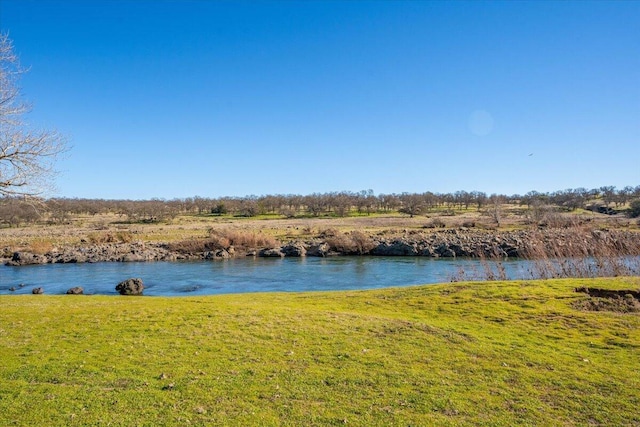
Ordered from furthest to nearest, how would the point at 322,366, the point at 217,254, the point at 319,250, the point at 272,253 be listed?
the point at 319,250 < the point at 272,253 < the point at 217,254 < the point at 322,366

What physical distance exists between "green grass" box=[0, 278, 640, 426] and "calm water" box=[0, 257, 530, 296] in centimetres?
1691

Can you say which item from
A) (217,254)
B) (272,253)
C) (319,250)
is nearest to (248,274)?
(272,253)

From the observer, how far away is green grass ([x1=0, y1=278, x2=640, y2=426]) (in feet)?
23.9

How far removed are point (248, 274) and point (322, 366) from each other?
32.5 metres

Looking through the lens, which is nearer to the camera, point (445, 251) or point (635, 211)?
point (445, 251)

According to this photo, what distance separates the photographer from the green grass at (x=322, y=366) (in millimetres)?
7297

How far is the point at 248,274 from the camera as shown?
4122 cm

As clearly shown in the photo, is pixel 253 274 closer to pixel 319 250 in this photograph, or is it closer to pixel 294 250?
pixel 294 250

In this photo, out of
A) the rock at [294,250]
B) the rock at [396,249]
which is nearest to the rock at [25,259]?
the rock at [294,250]

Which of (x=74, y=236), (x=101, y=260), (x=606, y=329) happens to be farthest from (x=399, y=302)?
(x=74, y=236)

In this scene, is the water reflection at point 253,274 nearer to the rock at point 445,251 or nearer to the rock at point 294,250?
the rock at point 445,251

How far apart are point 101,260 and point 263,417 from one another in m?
50.1

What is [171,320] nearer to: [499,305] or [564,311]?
[499,305]

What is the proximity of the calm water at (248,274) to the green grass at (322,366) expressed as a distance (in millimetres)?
16909
